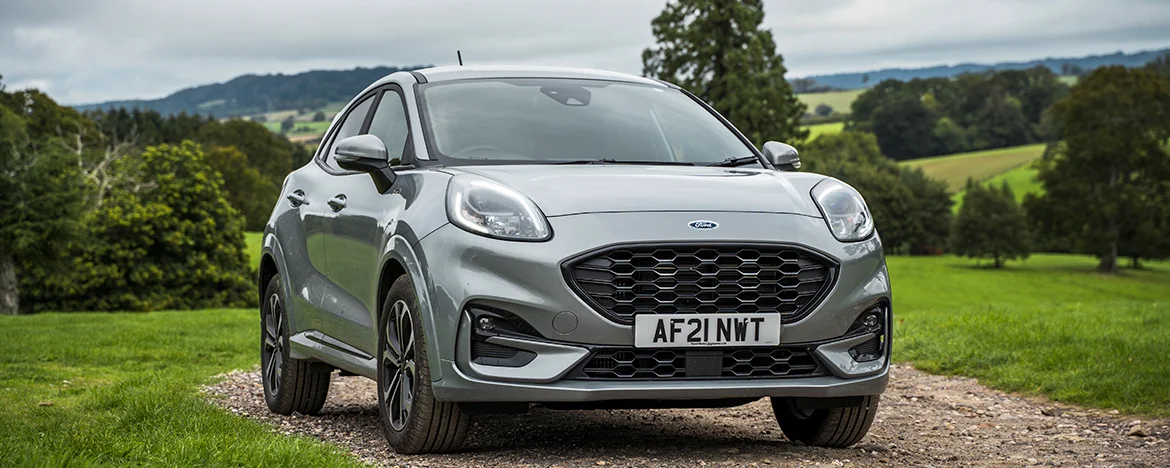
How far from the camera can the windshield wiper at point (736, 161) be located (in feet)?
21.7

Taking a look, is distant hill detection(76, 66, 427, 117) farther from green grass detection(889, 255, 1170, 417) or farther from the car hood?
the car hood

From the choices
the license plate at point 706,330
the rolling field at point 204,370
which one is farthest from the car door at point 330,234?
the license plate at point 706,330

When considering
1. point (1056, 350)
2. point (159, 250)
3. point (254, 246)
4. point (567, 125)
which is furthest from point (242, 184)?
point (567, 125)

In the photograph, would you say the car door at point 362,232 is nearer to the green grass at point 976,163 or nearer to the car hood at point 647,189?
the car hood at point 647,189

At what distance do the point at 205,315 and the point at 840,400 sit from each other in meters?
17.9

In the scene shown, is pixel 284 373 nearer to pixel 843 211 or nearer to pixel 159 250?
pixel 843 211

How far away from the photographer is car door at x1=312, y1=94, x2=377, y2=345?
670cm

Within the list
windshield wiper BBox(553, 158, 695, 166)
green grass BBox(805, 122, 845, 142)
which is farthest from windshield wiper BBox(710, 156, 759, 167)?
green grass BBox(805, 122, 845, 142)

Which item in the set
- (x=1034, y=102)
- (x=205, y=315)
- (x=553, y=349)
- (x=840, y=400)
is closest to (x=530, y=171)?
(x=553, y=349)

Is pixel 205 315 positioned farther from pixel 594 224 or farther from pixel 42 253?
pixel 42 253

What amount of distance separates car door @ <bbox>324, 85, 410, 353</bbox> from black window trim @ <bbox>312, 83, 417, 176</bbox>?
0.02 m

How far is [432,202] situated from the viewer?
5.58 metres

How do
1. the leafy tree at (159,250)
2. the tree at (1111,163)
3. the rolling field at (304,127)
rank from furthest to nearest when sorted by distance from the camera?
the rolling field at (304,127), the tree at (1111,163), the leafy tree at (159,250)

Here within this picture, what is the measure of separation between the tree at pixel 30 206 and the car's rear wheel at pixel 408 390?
4030cm
